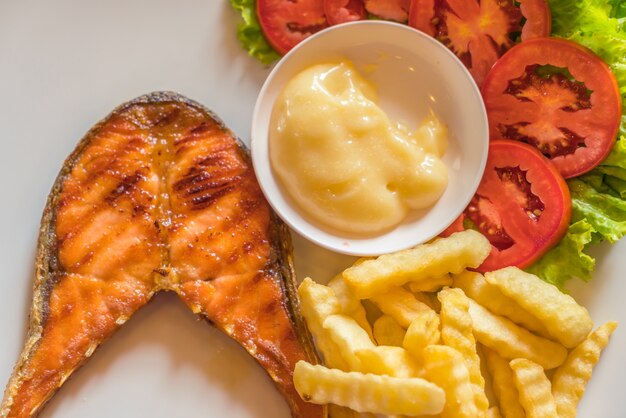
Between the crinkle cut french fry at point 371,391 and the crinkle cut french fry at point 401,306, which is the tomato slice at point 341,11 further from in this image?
the crinkle cut french fry at point 371,391

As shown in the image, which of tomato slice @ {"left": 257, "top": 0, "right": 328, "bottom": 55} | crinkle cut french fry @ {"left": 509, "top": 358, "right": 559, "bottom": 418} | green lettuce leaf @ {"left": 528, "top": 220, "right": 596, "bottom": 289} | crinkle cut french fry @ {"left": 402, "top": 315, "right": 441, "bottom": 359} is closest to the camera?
crinkle cut french fry @ {"left": 402, "top": 315, "right": 441, "bottom": 359}

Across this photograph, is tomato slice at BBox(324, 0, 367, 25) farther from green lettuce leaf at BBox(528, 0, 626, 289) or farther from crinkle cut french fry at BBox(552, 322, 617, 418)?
crinkle cut french fry at BBox(552, 322, 617, 418)

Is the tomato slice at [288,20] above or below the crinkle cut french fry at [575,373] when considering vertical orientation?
above

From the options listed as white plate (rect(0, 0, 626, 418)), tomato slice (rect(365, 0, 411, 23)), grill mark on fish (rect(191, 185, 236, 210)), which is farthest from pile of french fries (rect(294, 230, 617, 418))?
tomato slice (rect(365, 0, 411, 23))

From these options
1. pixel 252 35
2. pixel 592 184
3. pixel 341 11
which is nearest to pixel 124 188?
pixel 252 35

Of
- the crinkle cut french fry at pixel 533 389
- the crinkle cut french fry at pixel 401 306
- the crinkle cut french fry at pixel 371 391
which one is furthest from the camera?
the crinkle cut french fry at pixel 401 306

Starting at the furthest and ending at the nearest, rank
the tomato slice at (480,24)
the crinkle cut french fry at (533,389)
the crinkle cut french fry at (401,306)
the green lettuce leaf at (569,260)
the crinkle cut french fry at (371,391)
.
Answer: the tomato slice at (480,24), the green lettuce leaf at (569,260), the crinkle cut french fry at (401,306), the crinkle cut french fry at (533,389), the crinkle cut french fry at (371,391)

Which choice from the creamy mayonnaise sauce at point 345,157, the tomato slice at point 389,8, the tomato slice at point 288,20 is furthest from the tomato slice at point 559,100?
the tomato slice at point 288,20
